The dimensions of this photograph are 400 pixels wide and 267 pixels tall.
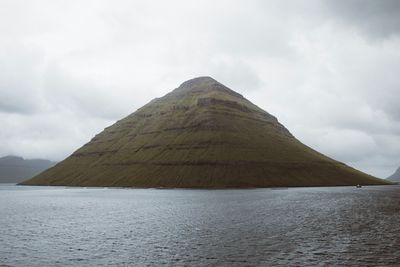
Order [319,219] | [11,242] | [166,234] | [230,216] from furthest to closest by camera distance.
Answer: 1. [230,216]
2. [319,219]
3. [166,234]
4. [11,242]

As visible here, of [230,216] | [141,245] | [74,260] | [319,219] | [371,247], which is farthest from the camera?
[230,216]

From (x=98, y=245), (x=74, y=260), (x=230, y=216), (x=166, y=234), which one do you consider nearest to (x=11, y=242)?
(x=98, y=245)

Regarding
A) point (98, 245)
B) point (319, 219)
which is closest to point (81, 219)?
point (98, 245)

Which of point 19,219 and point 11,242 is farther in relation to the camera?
point 19,219

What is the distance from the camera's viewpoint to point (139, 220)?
87.6 metres

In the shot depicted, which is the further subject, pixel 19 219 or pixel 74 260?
pixel 19 219

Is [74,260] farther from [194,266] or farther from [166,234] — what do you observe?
[166,234]

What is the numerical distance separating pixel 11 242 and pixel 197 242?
1121 inches

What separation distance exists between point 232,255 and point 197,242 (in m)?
10.8

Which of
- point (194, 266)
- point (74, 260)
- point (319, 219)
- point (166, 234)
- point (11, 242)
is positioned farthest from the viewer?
point (319, 219)

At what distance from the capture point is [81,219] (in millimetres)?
92188

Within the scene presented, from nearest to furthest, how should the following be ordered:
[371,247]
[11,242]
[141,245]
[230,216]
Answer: [371,247], [141,245], [11,242], [230,216]

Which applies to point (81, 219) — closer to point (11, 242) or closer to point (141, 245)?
point (11, 242)

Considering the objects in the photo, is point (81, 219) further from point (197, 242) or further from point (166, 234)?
point (197, 242)
